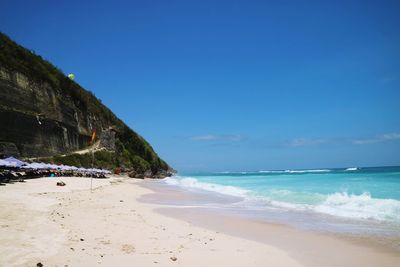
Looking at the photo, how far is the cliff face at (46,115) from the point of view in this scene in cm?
3472

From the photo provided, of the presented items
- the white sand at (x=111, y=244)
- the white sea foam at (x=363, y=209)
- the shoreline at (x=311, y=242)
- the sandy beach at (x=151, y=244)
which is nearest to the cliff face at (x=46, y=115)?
Result: the white sand at (x=111, y=244)

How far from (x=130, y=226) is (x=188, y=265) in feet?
12.0

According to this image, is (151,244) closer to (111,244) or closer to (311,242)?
(111,244)

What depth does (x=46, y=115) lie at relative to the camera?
41.8 m

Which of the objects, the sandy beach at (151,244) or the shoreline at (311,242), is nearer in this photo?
the sandy beach at (151,244)

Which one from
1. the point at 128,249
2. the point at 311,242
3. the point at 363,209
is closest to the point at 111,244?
the point at 128,249

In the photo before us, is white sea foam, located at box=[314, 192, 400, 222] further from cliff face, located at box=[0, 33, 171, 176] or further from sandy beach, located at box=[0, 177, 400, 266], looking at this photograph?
cliff face, located at box=[0, 33, 171, 176]

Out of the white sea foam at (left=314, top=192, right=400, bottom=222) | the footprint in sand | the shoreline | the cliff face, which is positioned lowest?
the shoreline

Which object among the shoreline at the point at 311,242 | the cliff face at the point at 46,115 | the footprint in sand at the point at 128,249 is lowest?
the shoreline at the point at 311,242

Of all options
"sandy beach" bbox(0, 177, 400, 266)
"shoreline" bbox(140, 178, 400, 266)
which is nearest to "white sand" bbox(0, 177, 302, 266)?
"sandy beach" bbox(0, 177, 400, 266)

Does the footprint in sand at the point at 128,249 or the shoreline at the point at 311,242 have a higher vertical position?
the footprint in sand at the point at 128,249

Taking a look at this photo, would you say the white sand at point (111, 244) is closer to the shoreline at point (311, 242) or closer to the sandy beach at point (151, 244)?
the sandy beach at point (151, 244)

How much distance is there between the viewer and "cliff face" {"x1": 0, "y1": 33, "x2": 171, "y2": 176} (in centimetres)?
3472

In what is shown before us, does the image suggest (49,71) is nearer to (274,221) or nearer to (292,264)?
(274,221)
